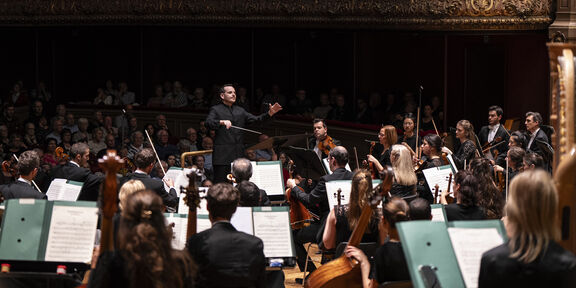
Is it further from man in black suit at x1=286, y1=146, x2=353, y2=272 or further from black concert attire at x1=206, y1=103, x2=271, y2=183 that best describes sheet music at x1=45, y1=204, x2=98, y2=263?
black concert attire at x1=206, y1=103, x2=271, y2=183

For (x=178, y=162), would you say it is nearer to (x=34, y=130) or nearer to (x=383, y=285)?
(x=34, y=130)

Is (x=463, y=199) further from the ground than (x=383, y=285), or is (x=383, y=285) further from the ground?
(x=463, y=199)

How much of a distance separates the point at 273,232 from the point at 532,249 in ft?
7.31

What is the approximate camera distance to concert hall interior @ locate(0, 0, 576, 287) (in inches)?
143

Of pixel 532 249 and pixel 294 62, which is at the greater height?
pixel 294 62

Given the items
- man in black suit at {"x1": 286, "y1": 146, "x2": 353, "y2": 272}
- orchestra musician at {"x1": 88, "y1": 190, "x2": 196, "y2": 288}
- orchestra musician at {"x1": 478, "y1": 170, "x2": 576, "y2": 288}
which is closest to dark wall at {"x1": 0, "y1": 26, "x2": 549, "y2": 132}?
man in black suit at {"x1": 286, "y1": 146, "x2": 353, "y2": 272}

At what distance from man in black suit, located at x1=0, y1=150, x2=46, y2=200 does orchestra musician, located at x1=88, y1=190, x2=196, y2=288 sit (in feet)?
9.20

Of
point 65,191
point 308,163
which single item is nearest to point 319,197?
point 308,163

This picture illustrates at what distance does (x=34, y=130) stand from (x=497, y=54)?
7.58m

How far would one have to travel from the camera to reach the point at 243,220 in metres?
5.08

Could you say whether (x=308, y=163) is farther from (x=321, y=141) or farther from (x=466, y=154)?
(x=466, y=154)

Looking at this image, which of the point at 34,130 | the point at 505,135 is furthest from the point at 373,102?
the point at 34,130

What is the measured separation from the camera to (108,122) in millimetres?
13133

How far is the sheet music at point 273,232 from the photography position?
5.10 metres
